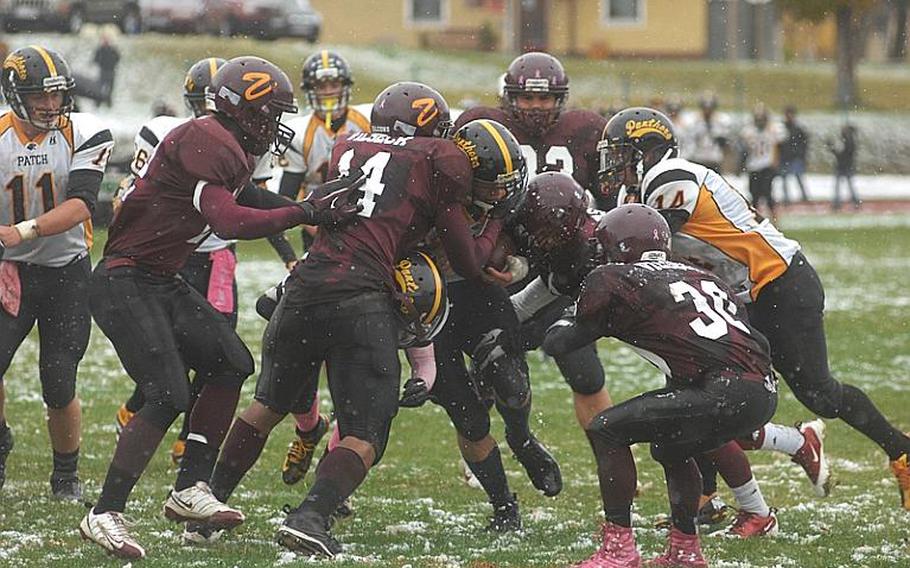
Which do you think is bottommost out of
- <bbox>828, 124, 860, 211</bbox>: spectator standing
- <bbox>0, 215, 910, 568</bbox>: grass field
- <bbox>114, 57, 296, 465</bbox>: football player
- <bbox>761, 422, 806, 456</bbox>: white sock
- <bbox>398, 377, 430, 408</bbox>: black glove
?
<bbox>828, 124, 860, 211</bbox>: spectator standing

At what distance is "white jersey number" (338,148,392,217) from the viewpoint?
A: 540 centimetres

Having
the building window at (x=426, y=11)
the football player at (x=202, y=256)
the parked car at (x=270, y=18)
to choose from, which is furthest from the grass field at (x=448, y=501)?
the building window at (x=426, y=11)

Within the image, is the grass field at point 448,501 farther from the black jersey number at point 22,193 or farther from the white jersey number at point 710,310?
the black jersey number at point 22,193

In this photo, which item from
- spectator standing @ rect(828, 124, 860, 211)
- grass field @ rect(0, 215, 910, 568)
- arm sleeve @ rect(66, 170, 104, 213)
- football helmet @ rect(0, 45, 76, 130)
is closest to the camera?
grass field @ rect(0, 215, 910, 568)

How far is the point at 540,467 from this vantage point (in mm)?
6438

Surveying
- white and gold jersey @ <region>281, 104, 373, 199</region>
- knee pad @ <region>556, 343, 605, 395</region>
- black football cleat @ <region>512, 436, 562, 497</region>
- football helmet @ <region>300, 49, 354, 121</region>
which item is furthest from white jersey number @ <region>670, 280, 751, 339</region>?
football helmet @ <region>300, 49, 354, 121</region>

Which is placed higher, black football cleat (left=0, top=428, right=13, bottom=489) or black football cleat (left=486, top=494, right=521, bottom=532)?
black football cleat (left=0, top=428, right=13, bottom=489)

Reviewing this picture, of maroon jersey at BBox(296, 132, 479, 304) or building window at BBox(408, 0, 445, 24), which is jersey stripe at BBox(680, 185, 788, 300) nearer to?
maroon jersey at BBox(296, 132, 479, 304)

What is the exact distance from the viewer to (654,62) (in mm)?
40688

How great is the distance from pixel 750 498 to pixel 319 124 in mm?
3404

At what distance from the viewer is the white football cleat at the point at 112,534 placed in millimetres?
5340

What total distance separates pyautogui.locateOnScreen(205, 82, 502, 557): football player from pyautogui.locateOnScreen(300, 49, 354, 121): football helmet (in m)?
2.74

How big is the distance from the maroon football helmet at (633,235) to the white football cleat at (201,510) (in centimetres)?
164

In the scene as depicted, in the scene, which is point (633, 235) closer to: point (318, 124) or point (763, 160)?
point (318, 124)
